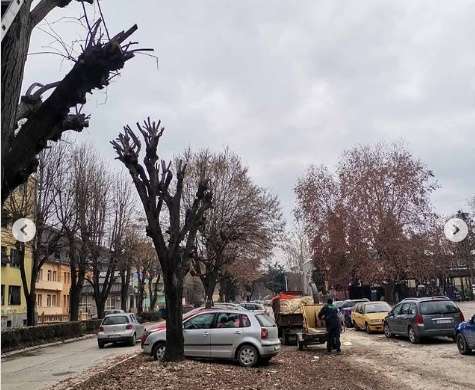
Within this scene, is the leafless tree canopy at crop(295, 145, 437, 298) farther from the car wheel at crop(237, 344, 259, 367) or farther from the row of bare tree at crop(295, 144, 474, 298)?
the car wheel at crop(237, 344, 259, 367)

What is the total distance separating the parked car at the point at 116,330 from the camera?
85.6 ft

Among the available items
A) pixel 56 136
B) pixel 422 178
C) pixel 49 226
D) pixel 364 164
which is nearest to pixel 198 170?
pixel 49 226

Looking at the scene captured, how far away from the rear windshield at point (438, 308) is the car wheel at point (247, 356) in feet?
24.2

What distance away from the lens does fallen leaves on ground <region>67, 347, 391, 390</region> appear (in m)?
10.4

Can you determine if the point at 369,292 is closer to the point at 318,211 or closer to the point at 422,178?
the point at 318,211

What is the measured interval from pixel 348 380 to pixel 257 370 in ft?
8.17

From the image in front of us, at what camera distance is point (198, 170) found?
1368 inches

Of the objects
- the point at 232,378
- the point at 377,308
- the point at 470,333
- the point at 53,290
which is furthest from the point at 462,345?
the point at 53,290

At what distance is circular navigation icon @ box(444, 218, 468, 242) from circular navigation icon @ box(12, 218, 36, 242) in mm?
36681

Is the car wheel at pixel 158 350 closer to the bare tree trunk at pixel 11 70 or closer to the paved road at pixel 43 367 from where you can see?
the paved road at pixel 43 367

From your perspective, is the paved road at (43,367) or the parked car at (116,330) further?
the parked car at (116,330)

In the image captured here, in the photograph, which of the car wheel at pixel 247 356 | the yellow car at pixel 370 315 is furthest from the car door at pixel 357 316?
the car wheel at pixel 247 356

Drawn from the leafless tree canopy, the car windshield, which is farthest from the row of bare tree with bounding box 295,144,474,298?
the car windshield

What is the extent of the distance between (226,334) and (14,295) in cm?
4087
